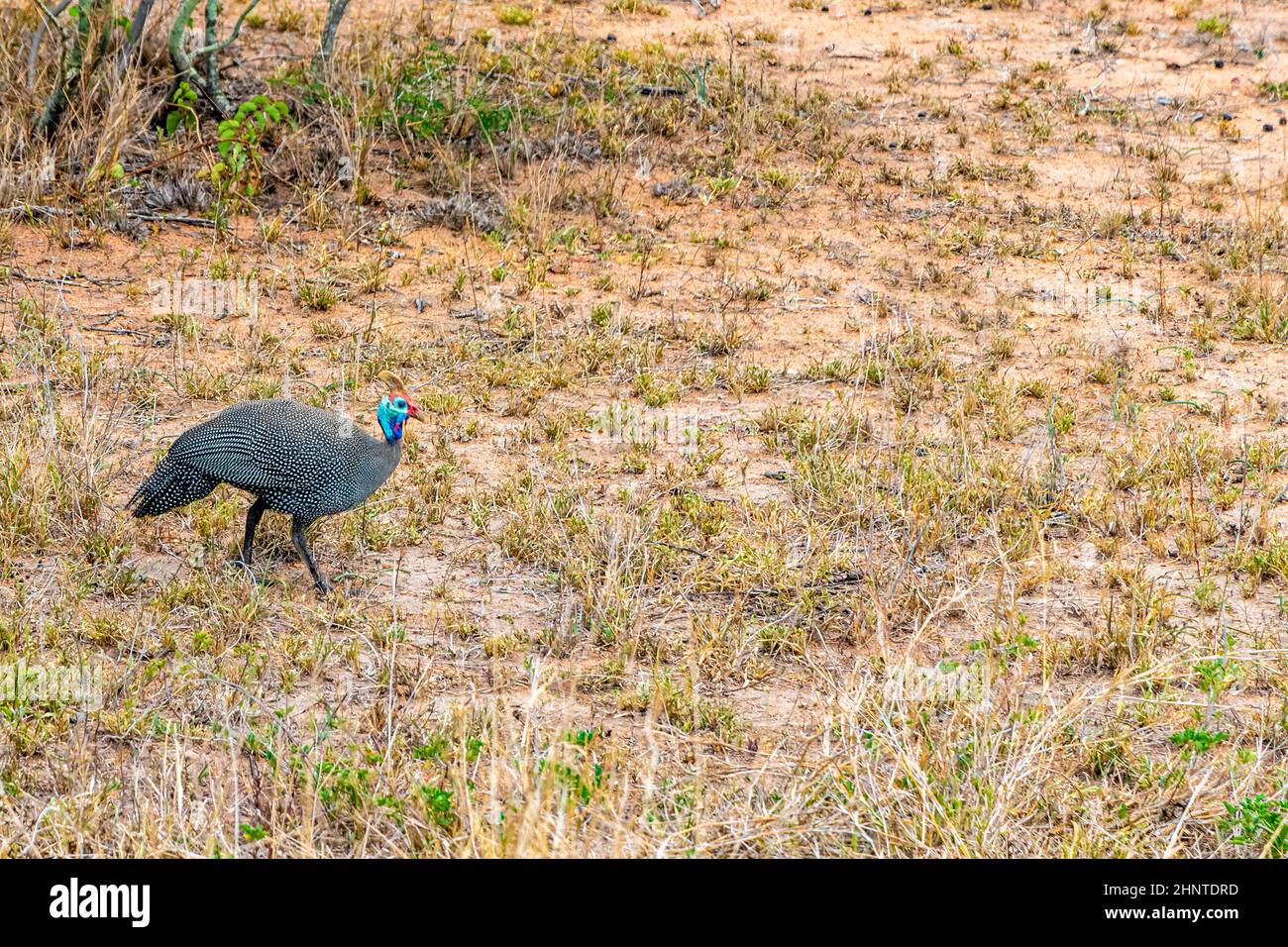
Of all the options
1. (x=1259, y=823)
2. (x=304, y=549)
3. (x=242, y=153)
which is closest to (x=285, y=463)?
(x=304, y=549)

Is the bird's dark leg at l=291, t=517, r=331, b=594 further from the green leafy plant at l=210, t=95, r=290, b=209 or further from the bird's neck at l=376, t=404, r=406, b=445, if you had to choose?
the green leafy plant at l=210, t=95, r=290, b=209

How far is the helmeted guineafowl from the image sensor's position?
4723 mm

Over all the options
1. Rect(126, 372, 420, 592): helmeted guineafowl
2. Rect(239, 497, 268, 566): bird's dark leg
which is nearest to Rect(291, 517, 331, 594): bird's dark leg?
Rect(126, 372, 420, 592): helmeted guineafowl

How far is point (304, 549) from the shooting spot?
15.9 ft

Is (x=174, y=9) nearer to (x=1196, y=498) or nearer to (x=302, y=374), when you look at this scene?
Answer: (x=302, y=374)

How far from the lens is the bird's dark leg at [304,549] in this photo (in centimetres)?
484

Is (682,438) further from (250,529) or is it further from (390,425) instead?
(250,529)

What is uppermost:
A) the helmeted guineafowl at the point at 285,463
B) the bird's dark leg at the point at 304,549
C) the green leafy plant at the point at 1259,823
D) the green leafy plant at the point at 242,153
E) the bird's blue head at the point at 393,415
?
the green leafy plant at the point at 242,153

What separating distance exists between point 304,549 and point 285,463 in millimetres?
331

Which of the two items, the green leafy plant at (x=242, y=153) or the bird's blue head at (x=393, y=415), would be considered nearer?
the bird's blue head at (x=393, y=415)

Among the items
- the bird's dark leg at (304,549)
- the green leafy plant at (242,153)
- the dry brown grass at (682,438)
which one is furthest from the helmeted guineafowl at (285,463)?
the green leafy plant at (242,153)

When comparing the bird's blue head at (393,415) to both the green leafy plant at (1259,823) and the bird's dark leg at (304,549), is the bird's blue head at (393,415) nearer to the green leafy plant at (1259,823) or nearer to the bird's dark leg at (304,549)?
the bird's dark leg at (304,549)

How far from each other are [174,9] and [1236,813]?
28.4ft
